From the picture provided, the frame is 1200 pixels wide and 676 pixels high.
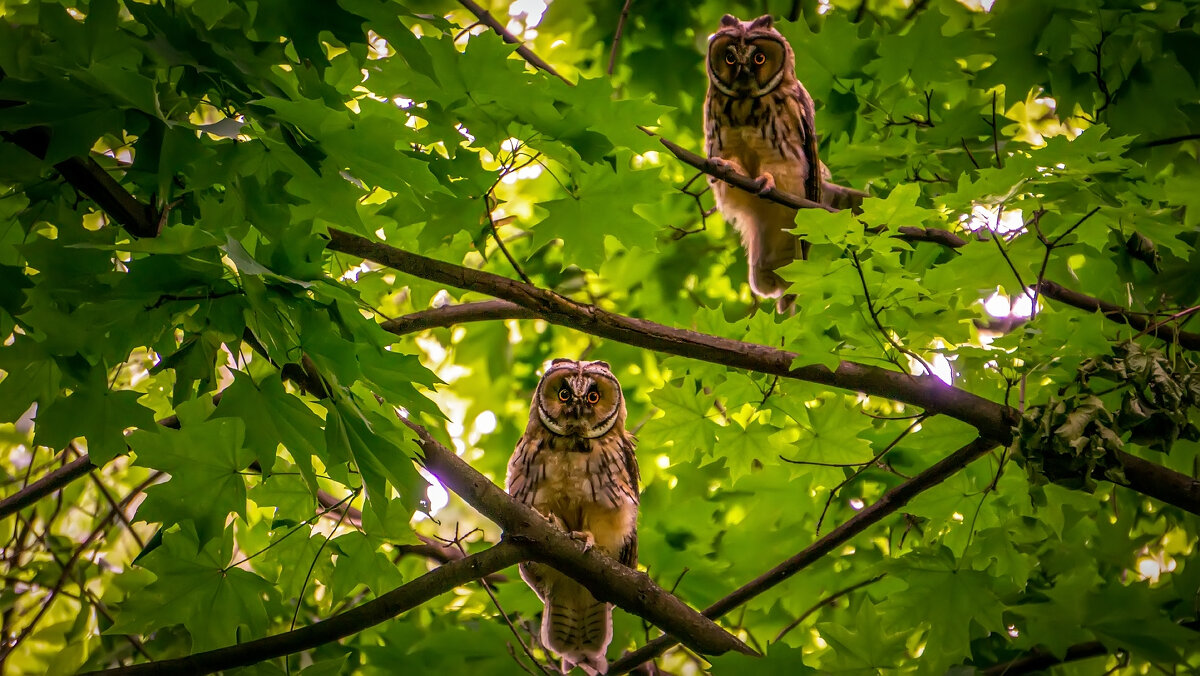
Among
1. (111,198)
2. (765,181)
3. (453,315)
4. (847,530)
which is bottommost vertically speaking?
(847,530)

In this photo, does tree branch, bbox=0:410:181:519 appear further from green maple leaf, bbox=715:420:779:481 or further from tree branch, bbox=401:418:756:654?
green maple leaf, bbox=715:420:779:481

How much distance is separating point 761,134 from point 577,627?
2458 millimetres

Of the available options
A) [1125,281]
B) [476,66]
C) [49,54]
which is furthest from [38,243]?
[1125,281]

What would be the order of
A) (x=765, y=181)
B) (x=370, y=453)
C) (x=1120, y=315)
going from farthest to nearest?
(x=765, y=181), (x=1120, y=315), (x=370, y=453)

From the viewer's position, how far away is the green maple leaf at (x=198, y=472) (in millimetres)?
2383

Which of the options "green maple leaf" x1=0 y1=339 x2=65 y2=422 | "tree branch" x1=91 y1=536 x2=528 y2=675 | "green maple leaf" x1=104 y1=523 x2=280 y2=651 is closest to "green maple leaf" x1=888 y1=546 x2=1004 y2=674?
"tree branch" x1=91 y1=536 x2=528 y2=675

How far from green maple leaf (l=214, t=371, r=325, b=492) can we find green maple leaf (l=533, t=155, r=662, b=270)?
102 cm

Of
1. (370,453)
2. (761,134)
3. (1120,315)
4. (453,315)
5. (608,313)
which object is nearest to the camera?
(370,453)

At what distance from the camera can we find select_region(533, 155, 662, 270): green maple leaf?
279 centimetres

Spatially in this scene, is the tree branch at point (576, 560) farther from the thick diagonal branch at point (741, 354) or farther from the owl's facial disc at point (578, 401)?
the owl's facial disc at point (578, 401)

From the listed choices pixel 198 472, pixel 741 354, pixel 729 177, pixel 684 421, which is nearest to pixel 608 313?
pixel 741 354

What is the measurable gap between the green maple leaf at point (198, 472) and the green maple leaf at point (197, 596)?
0.12 metres

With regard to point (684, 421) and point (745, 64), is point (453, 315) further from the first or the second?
point (745, 64)

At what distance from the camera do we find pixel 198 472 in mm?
2420
